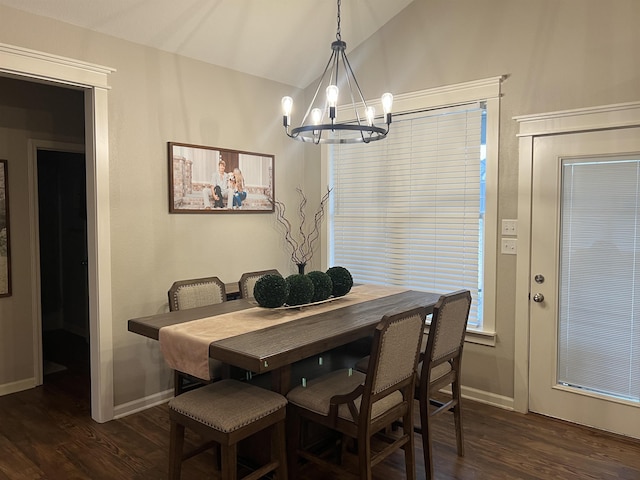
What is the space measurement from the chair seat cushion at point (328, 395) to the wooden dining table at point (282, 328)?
3.6 inches

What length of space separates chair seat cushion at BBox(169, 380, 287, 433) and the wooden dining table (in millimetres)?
142

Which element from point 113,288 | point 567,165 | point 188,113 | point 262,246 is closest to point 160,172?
point 188,113

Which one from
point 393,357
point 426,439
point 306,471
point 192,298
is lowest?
point 306,471

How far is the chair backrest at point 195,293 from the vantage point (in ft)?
9.96

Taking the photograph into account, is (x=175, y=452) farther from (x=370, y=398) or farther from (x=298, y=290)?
(x=298, y=290)

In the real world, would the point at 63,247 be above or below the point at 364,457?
above

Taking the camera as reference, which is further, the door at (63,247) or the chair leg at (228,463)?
the door at (63,247)

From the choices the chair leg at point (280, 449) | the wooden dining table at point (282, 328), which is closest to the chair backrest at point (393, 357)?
the wooden dining table at point (282, 328)

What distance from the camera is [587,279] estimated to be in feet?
10.2

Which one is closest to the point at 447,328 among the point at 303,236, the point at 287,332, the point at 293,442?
the point at 287,332

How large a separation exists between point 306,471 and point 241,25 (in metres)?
3.10

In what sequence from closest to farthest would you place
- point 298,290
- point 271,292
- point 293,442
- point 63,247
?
point 293,442, point 271,292, point 298,290, point 63,247

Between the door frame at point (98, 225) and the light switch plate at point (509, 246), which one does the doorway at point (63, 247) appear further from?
the light switch plate at point (509, 246)

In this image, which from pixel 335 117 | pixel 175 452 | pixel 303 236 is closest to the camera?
pixel 175 452
